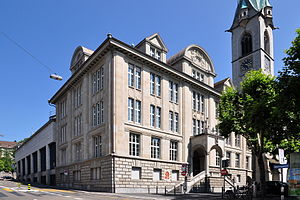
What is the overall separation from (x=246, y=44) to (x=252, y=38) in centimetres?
256

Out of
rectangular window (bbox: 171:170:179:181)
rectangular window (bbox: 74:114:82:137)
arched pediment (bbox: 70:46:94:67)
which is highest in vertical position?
arched pediment (bbox: 70:46:94:67)

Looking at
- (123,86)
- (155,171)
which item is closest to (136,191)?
(155,171)

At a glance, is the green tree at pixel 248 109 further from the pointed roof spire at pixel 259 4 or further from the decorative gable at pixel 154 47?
the pointed roof spire at pixel 259 4

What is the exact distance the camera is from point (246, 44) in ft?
238

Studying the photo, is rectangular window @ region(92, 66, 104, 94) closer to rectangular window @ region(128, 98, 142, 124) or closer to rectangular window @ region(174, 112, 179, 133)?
rectangular window @ region(128, 98, 142, 124)

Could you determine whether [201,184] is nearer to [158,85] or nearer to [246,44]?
[158,85]

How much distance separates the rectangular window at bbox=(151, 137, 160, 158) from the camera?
35.6 meters

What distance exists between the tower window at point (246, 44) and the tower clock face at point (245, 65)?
208 centimetres

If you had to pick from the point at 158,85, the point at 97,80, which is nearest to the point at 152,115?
the point at 158,85

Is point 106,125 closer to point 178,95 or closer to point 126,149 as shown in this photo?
point 126,149

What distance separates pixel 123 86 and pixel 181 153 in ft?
42.5

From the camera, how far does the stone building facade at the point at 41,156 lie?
5467 cm

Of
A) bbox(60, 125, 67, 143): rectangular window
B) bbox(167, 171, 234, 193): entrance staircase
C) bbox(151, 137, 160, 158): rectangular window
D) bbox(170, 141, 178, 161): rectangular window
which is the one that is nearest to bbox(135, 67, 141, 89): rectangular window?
bbox(151, 137, 160, 158): rectangular window

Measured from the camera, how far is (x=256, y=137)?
2877 centimetres
